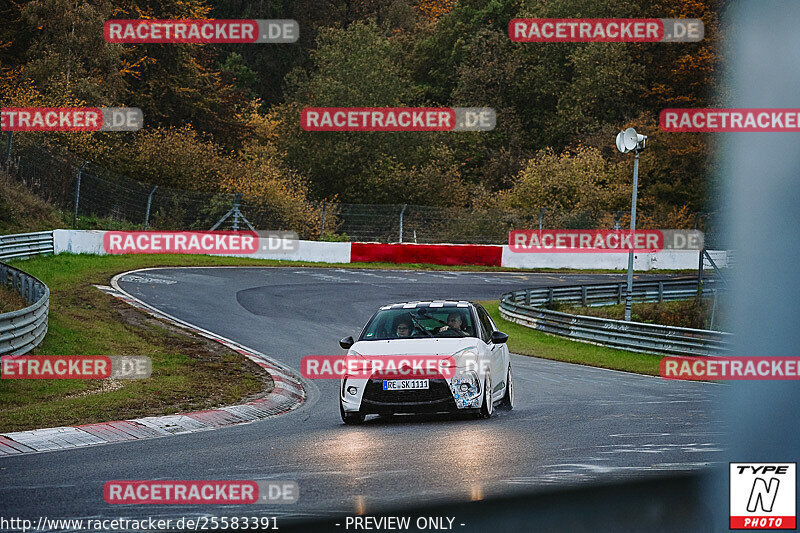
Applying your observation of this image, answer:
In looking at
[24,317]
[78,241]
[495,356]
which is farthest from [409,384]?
[78,241]

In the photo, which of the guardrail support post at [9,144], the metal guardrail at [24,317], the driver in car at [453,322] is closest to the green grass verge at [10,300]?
the metal guardrail at [24,317]

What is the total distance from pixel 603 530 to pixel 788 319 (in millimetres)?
1872

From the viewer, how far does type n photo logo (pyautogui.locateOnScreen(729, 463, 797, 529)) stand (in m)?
4.76

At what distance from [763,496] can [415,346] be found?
302 inches

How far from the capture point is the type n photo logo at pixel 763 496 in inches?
187

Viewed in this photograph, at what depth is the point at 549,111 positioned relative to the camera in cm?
6981

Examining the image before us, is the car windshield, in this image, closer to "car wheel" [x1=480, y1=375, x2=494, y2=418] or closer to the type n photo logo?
"car wheel" [x1=480, y1=375, x2=494, y2=418]

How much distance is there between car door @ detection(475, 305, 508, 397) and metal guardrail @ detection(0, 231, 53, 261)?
19.9 metres

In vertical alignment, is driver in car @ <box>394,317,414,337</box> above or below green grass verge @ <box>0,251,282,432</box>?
above

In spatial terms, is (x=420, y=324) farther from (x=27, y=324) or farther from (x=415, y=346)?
(x=27, y=324)

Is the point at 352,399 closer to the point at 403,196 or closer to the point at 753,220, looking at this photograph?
the point at 753,220

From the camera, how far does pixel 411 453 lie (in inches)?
369

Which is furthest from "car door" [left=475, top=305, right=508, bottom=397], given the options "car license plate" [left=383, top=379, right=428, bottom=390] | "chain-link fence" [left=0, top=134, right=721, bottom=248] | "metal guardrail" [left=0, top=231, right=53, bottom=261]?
"chain-link fence" [left=0, top=134, right=721, bottom=248]

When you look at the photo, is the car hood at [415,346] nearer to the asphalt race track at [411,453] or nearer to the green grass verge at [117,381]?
the asphalt race track at [411,453]
